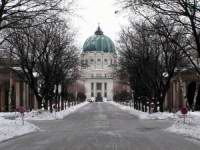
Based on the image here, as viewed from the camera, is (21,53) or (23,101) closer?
(21,53)

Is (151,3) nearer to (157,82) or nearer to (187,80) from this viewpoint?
(157,82)

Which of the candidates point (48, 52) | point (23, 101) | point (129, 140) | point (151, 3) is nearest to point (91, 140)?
point (129, 140)

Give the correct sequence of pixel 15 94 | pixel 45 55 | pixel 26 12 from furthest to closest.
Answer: pixel 15 94, pixel 45 55, pixel 26 12

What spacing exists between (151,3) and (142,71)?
30.0 m

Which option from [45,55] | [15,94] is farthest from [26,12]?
[15,94]

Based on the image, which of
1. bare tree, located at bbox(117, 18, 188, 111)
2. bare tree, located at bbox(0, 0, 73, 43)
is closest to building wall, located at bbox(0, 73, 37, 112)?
bare tree, located at bbox(117, 18, 188, 111)

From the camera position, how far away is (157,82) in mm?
52625

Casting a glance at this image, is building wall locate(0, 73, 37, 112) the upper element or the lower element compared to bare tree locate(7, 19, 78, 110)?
lower

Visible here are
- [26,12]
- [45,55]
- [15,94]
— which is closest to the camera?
[26,12]

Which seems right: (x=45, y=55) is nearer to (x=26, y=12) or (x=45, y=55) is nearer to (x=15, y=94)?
(x=15, y=94)

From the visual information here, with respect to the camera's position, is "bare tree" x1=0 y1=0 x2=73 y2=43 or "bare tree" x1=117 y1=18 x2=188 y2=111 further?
"bare tree" x1=117 y1=18 x2=188 y2=111

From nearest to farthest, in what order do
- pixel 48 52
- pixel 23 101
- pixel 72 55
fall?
1. pixel 48 52
2. pixel 72 55
3. pixel 23 101

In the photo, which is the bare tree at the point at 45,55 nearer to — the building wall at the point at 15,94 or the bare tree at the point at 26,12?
the building wall at the point at 15,94

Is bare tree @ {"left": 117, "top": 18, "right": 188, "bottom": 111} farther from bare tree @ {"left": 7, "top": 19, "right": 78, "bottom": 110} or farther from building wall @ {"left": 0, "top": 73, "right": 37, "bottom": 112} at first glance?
building wall @ {"left": 0, "top": 73, "right": 37, "bottom": 112}
